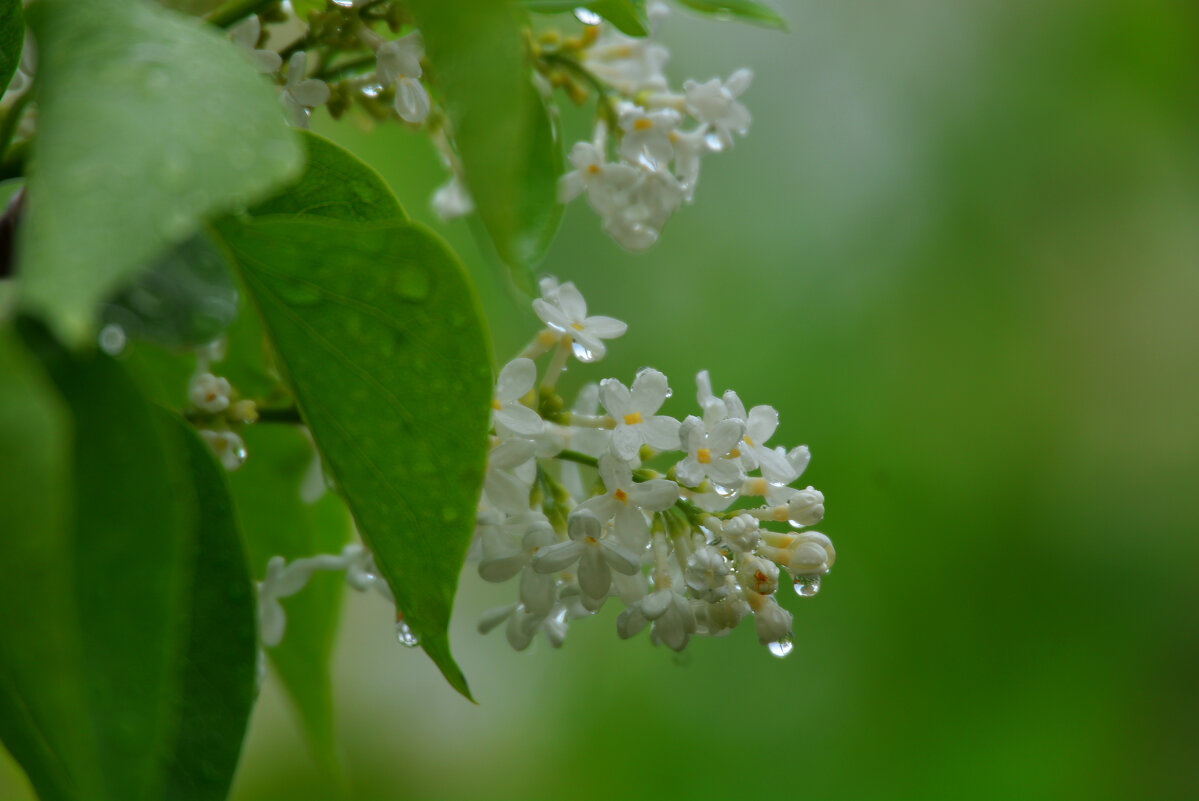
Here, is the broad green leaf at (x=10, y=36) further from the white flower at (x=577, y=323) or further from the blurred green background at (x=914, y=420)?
the blurred green background at (x=914, y=420)

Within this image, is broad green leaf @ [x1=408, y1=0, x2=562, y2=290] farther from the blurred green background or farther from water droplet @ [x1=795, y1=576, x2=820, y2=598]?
the blurred green background

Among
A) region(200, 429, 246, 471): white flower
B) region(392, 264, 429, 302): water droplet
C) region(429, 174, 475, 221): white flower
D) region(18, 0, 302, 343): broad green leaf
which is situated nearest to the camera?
region(18, 0, 302, 343): broad green leaf

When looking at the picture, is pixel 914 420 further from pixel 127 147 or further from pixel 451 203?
pixel 127 147

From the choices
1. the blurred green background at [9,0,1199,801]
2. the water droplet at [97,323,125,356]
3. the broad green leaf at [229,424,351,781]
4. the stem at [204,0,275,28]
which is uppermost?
the stem at [204,0,275,28]

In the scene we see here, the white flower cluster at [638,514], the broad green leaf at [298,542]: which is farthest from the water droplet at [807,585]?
the broad green leaf at [298,542]

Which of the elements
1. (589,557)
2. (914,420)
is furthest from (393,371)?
(914,420)

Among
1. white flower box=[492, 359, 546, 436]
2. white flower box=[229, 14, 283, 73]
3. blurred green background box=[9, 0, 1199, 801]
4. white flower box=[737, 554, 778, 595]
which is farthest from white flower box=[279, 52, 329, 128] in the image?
blurred green background box=[9, 0, 1199, 801]
